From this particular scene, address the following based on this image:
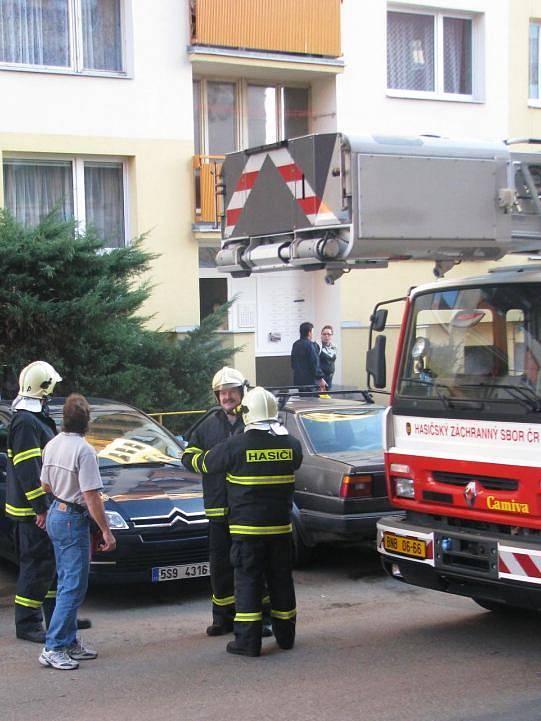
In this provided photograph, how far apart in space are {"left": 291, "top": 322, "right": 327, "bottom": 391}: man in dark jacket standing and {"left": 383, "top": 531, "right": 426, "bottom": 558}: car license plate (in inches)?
361

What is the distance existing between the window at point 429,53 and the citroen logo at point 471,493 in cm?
1403

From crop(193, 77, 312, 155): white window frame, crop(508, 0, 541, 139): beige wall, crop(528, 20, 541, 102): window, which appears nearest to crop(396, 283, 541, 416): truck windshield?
crop(193, 77, 312, 155): white window frame

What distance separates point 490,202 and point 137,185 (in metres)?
11.2

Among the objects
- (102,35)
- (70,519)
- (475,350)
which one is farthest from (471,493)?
(102,35)

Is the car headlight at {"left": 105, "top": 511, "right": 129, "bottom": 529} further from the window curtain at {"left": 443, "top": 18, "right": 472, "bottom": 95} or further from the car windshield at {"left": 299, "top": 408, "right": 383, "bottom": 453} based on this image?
the window curtain at {"left": 443, "top": 18, "right": 472, "bottom": 95}

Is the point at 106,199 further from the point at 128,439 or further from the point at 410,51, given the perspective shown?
the point at 128,439

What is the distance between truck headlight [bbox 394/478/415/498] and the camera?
24.4ft

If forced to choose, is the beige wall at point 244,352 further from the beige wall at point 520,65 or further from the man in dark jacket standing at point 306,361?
the beige wall at point 520,65

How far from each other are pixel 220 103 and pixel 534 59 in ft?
21.2

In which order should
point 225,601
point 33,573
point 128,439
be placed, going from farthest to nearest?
point 128,439 < point 225,601 < point 33,573

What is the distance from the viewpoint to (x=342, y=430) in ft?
33.5

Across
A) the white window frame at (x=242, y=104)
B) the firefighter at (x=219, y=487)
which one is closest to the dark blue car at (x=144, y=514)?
the firefighter at (x=219, y=487)

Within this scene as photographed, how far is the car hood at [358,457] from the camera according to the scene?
31.0ft

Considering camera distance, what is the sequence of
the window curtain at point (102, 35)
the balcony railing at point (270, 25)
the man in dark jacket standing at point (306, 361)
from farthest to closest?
the balcony railing at point (270, 25), the window curtain at point (102, 35), the man in dark jacket standing at point (306, 361)
